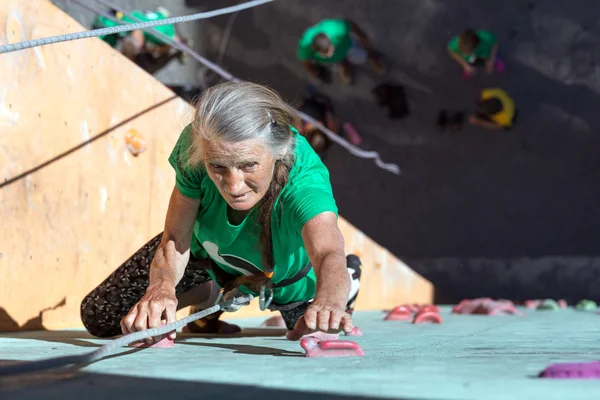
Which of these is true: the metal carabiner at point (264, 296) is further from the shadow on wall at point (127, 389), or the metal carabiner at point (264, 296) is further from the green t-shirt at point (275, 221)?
the shadow on wall at point (127, 389)

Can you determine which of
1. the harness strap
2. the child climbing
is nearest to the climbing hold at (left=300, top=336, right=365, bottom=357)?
the harness strap

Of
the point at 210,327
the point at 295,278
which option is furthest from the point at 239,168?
the point at 210,327

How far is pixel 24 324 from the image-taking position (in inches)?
106

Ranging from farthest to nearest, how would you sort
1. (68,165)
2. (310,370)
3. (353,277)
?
(68,165) → (353,277) → (310,370)

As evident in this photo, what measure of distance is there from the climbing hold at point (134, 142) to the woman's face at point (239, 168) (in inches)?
56.6

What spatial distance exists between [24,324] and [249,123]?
1.38 metres

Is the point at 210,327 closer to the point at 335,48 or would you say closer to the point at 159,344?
the point at 159,344

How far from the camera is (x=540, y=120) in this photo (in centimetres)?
572

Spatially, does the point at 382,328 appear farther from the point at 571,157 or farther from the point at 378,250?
the point at 571,157

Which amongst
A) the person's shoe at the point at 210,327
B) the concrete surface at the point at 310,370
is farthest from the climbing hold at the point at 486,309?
the person's shoe at the point at 210,327

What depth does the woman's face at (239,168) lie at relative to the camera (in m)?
1.72

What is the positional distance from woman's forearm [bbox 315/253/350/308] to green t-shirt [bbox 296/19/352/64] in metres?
4.17

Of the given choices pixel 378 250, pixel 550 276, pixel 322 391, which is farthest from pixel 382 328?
pixel 550 276

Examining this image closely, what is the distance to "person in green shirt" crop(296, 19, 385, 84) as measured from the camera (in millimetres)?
A: 5707
